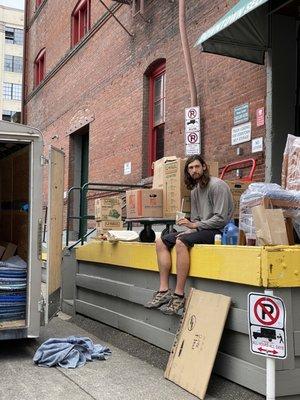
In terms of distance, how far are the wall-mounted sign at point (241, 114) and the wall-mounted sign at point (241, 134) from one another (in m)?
0.08

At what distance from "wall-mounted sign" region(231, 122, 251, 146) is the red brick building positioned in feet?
0.29

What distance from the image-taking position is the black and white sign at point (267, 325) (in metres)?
3.82

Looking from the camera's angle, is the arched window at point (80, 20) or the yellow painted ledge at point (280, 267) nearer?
the yellow painted ledge at point (280, 267)

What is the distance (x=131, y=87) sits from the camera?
39.3 ft

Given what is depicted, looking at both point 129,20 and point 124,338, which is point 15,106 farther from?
point 124,338

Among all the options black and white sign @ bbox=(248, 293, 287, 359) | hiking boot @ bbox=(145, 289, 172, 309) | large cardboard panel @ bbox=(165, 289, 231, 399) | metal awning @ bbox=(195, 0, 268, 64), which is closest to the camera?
black and white sign @ bbox=(248, 293, 287, 359)

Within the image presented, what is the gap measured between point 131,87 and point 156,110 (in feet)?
3.44

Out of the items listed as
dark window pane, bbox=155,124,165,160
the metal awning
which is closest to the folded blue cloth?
the metal awning

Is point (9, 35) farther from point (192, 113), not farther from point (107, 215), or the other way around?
point (107, 215)

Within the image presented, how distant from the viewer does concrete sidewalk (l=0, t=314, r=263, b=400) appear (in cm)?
469

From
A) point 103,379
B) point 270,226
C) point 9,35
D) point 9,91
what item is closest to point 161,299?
point 103,379

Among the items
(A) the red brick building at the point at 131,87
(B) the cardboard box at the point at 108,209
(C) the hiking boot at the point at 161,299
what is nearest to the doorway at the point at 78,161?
(A) the red brick building at the point at 131,87

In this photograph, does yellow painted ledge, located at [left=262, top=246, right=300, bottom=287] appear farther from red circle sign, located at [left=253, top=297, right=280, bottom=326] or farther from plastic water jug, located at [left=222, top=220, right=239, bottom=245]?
plastic water jug, located at [left=222, top=220, right=239, bottom=245]

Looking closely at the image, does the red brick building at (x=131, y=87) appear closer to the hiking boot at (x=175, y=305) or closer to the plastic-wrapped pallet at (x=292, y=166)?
the plastic-wrapped pallet at (x=292, y=166)
